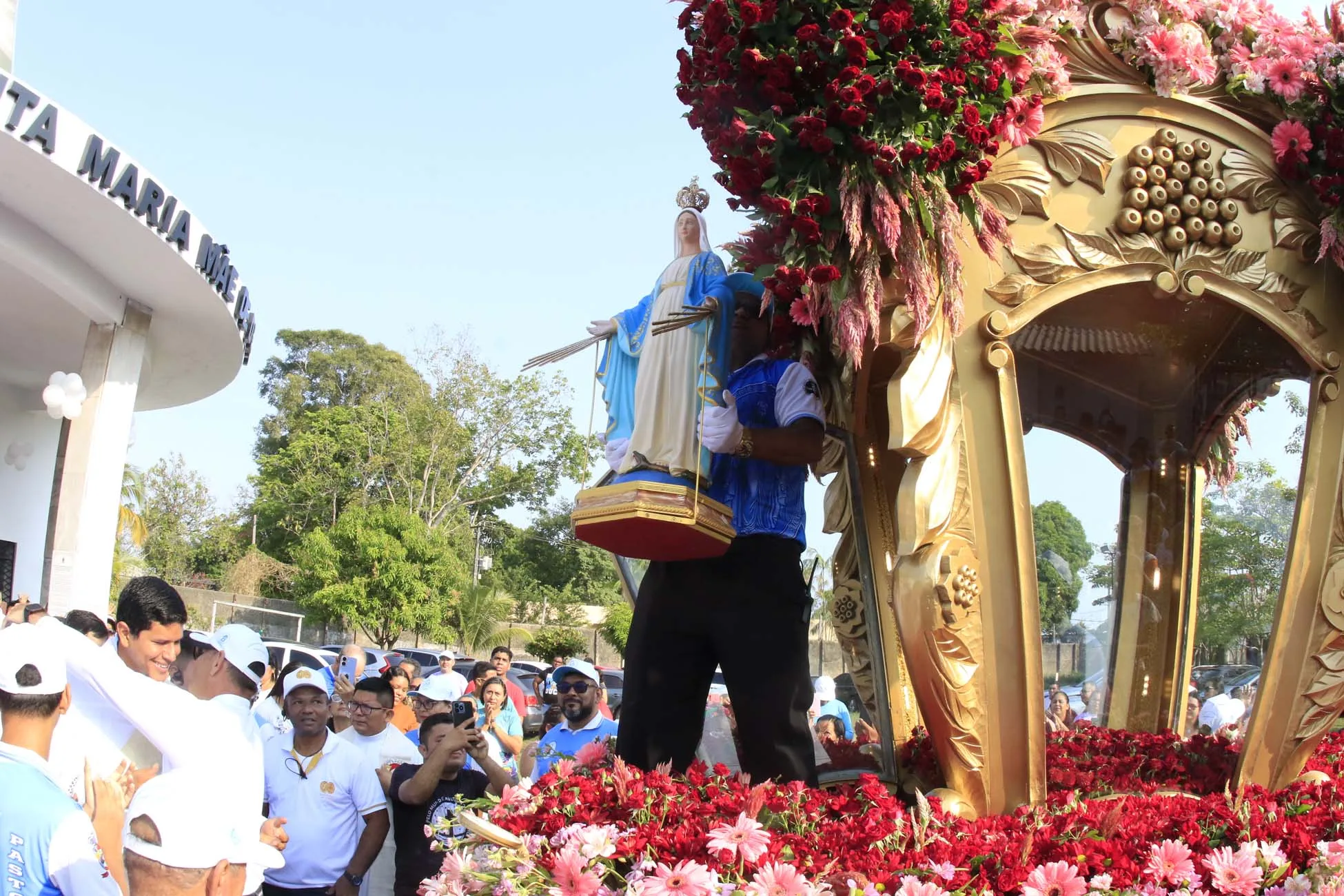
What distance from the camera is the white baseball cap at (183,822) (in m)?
1.98

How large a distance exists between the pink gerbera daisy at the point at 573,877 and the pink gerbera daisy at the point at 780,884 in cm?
36

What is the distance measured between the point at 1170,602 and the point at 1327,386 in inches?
48.9

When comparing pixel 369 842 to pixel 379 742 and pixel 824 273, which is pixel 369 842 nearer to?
pixel 379 742

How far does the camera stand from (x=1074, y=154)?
341cm

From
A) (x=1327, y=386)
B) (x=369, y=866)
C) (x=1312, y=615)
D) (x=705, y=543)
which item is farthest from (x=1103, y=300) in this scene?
(x=369, y=866)

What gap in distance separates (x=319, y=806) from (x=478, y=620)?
80.0 feet

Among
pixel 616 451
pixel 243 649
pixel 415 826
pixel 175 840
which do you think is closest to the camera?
pixel 175 840

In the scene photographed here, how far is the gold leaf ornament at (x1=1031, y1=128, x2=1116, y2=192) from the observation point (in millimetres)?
3412

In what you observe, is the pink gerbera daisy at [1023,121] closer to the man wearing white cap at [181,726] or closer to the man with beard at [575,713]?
the man wearing white cap at [181,726]

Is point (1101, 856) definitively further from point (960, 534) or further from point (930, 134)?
point (930, 134)

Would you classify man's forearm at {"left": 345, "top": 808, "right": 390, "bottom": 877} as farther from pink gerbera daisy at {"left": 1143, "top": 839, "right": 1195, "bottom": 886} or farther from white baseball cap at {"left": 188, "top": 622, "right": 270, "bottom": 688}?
pink gerbera daisy at {"left": 1143, "top": 839, "right": 1195, "bottom": 886}

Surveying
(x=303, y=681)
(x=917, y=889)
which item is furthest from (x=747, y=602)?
(x=303, y=681)

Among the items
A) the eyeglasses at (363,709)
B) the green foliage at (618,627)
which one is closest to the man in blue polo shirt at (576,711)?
the eyeglasses at (363,709)

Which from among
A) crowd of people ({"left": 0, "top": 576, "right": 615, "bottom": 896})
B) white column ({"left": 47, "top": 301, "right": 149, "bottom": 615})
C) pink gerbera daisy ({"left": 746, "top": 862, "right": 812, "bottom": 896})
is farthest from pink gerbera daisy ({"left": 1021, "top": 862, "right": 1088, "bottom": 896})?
white column ({"left": 47, "top": 301, "right": 149, "bottom": 615})
